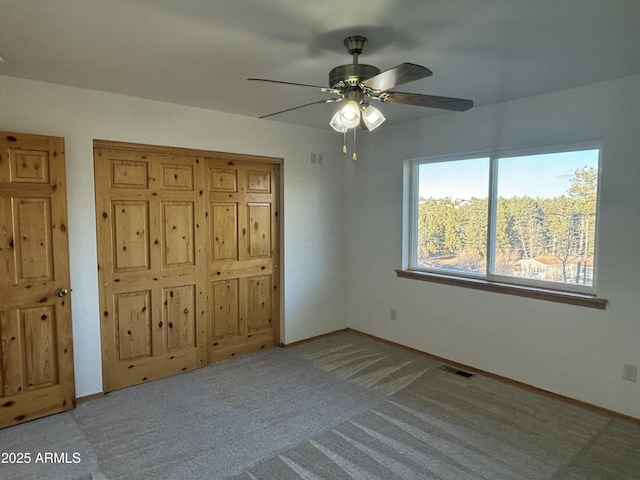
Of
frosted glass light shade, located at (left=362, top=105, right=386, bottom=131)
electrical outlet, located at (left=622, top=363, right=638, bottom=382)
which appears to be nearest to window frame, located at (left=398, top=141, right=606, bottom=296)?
electrical outlet, located at (left=622, top=363, right=638, bottom=382)

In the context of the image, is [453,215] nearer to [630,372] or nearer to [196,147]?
[630,372]

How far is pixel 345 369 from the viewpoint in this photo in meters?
3.82

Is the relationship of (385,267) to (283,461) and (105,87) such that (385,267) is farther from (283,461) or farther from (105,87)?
(105,87)

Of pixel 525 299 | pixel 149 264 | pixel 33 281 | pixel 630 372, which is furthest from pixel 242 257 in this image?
pixel 630 372

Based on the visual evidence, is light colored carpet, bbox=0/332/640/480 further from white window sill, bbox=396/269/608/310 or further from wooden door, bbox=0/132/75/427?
white window sill, bbox=396/269/608/310

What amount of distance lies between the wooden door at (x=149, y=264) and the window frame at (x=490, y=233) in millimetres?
2151

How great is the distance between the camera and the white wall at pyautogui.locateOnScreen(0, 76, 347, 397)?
3.00m

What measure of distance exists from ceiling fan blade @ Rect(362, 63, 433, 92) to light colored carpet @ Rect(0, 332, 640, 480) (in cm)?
212

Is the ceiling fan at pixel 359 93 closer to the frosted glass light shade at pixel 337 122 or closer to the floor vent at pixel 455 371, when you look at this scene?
the frosted glass light shade at pixel 337 122

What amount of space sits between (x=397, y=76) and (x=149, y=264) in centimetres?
268

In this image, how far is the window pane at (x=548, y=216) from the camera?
313 centimetres

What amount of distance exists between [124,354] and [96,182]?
57.5 inches

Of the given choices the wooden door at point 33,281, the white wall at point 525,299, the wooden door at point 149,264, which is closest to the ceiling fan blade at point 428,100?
the white wall at point 525,299

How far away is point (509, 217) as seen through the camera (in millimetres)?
3580
